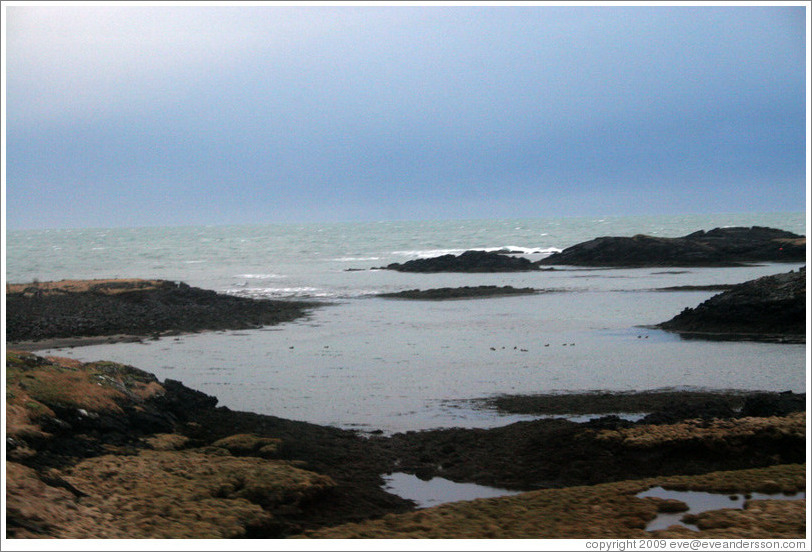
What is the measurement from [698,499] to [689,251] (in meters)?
74.0

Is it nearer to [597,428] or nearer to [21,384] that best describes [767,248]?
[597,428]

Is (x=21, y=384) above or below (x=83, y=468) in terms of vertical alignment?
above

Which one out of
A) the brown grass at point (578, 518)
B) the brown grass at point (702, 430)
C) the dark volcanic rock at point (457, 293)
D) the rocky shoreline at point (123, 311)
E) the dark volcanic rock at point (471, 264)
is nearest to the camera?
the brown grass at point (578, 518)

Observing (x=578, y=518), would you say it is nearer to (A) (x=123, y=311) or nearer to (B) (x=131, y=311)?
(B) (x=131, y=311)

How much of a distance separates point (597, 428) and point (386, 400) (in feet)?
20.8

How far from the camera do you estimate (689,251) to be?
79625 mm

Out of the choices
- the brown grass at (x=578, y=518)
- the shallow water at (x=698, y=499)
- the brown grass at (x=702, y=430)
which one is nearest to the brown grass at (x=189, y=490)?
the brown grass at (x=578, y=518)

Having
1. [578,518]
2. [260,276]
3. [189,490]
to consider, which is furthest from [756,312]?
[260,276]

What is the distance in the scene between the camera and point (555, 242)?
440 feet

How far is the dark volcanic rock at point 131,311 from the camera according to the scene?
113 feet

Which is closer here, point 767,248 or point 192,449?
point 192,449

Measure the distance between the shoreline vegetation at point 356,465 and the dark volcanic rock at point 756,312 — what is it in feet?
39.5

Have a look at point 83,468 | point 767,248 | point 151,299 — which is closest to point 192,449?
point 83,468

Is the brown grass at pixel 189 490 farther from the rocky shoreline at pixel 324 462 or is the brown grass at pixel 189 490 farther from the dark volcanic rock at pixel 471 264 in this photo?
the dark volcanic rock at pixel 471 264
